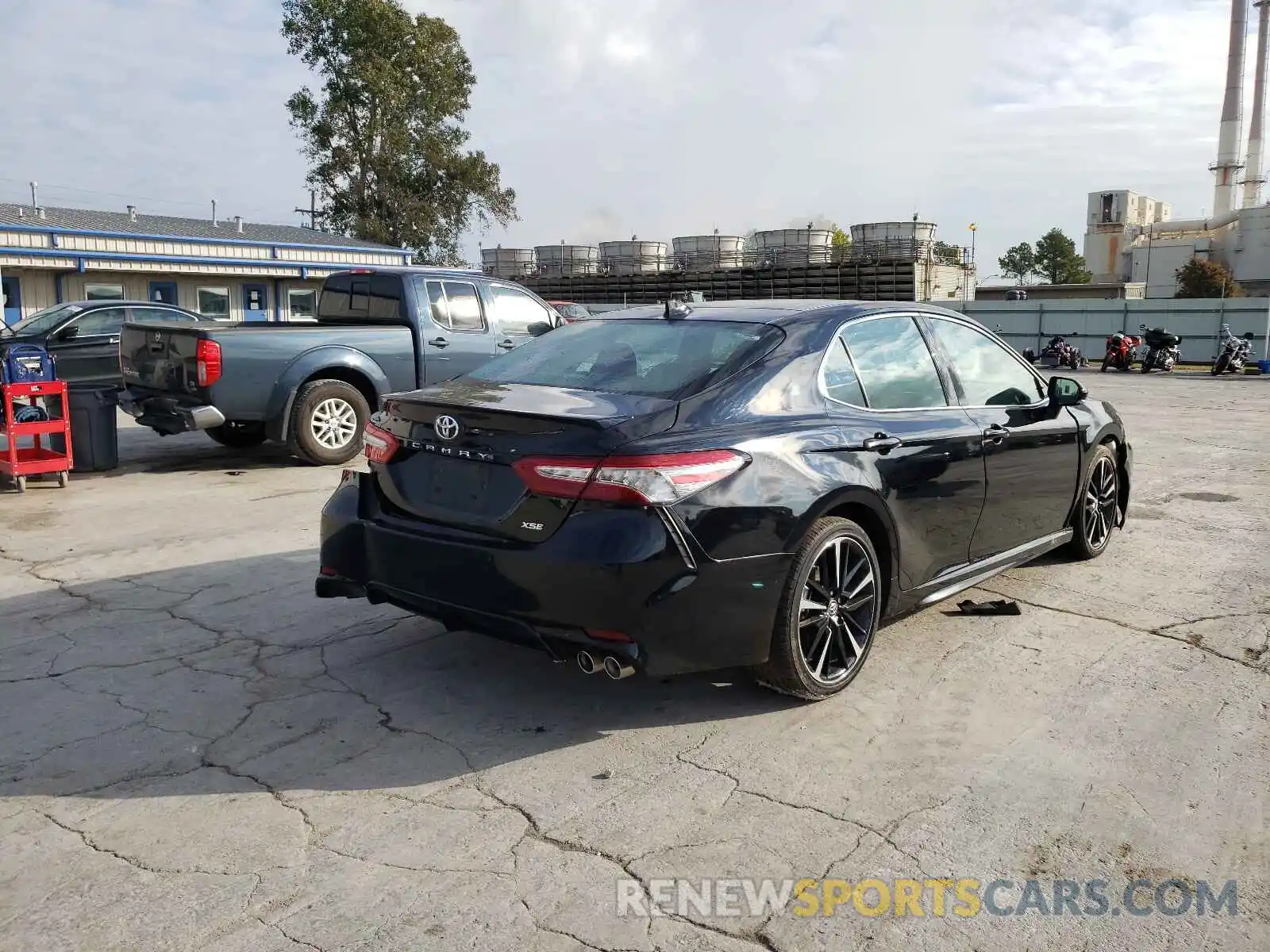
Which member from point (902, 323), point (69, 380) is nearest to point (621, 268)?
point (69, 380)

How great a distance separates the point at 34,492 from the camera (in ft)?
28.9

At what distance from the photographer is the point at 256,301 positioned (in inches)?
1194

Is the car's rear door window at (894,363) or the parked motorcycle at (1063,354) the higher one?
the car's rear door window at (894,363)

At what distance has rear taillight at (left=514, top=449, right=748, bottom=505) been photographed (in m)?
3.54

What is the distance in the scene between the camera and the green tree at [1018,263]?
128m

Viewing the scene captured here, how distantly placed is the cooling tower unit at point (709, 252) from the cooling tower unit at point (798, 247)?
2.13 m

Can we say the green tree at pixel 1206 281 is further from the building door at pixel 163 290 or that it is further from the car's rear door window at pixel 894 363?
the car's rear door window at pixel 894 363

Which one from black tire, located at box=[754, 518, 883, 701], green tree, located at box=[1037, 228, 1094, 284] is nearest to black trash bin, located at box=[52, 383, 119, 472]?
black tire, located at box=[754, 518, 883, 701]

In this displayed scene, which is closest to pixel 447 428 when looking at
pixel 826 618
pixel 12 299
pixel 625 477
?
pixel 625 477

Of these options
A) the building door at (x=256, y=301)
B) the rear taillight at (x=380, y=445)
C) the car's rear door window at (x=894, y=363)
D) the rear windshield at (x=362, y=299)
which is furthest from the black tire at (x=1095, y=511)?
the building door at (x=256, y=301)

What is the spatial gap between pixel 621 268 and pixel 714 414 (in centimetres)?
5082

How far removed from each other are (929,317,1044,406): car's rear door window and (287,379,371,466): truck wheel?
6366 mm

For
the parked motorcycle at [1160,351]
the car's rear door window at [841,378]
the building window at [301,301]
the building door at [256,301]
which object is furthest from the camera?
the building window at [301,301]

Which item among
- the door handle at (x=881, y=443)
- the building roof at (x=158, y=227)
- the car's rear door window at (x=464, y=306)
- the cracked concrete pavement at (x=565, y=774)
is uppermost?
the building roof at (x=158, y=227)
